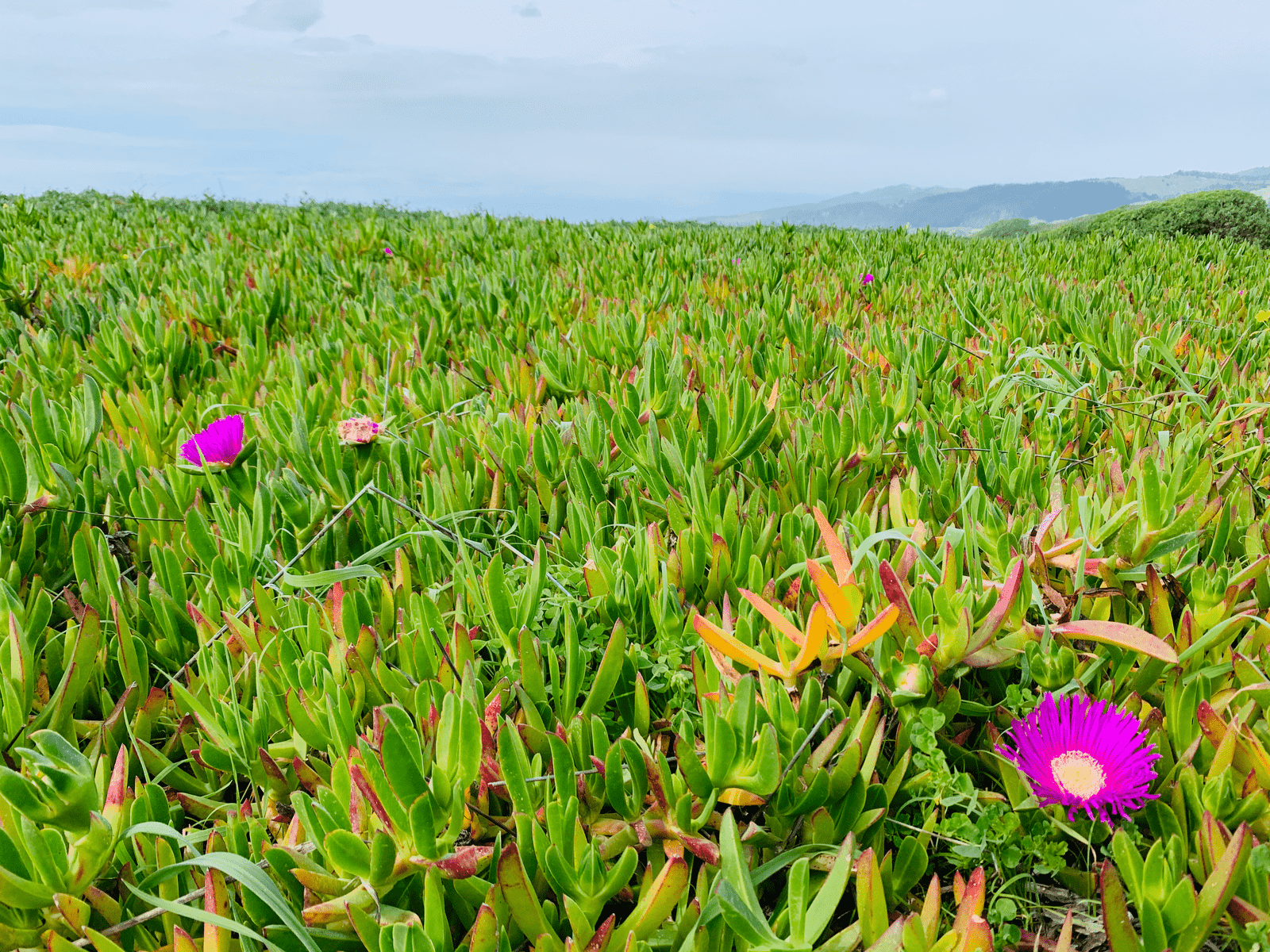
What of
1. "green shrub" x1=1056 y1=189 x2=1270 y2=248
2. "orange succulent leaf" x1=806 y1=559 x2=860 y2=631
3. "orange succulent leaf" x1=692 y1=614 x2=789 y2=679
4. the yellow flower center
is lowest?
the yellow flower center

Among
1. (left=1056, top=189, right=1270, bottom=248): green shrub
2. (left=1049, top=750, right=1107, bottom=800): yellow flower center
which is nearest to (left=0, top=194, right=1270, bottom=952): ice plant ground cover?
(left=1049, top=750, right=1107, bottom=800): yellow flower center

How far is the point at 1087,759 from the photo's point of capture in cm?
78

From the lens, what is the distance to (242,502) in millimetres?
1365

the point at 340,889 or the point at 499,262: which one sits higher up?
the point at 499,262

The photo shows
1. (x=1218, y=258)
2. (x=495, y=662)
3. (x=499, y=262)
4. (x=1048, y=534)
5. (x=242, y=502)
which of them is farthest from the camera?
(x=1218, y=258)

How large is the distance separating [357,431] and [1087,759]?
1211 millimetres

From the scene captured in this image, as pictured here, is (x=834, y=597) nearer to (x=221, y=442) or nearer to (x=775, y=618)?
(x=775, y=618)

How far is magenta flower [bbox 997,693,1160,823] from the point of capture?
0.74 metres

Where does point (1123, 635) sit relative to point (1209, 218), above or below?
below

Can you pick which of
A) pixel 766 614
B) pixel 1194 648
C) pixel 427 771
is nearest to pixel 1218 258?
pixel 1194 648

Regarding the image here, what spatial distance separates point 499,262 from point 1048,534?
3094 mm

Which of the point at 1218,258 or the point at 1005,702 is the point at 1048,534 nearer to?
the point at 1005,702

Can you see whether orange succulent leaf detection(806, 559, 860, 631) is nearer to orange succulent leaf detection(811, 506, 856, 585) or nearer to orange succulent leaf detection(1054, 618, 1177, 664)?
orange succulent leaf detection(811, 506, 856, 585)

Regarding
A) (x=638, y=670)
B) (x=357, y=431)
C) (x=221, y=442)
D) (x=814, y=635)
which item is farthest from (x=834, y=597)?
(x=221, y=442)
